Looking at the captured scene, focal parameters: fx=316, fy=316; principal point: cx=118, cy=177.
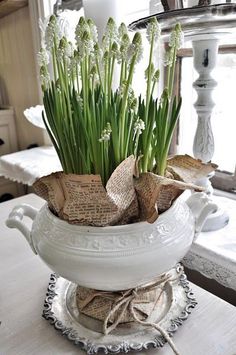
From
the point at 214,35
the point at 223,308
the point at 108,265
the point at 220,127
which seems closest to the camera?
the point at 108,265

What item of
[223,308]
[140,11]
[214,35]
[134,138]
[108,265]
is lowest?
[223,308]

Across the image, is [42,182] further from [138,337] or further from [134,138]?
[138,337]

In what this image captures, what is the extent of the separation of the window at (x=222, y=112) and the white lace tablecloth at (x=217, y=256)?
0.30 metres

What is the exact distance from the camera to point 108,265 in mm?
357

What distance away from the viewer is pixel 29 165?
1259 mm

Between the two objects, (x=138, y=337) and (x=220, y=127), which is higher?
(x=220, y=127)

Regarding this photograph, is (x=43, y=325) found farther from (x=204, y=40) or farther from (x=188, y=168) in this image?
(x=204, y=40)

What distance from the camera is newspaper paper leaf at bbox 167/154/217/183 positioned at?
16.7 inches

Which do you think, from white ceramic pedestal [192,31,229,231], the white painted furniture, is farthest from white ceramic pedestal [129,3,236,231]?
the white painted furniture

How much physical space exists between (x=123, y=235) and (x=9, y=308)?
0.81ft


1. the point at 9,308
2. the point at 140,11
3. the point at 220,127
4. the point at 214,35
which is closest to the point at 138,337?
the point at 9,308

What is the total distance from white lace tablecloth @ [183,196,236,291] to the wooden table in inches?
5.2

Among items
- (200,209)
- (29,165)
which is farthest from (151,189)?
(29,165)

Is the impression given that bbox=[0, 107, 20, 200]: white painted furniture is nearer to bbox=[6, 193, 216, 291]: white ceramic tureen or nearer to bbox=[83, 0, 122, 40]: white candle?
bbox=[83, 0, 122, 40]: white candle
